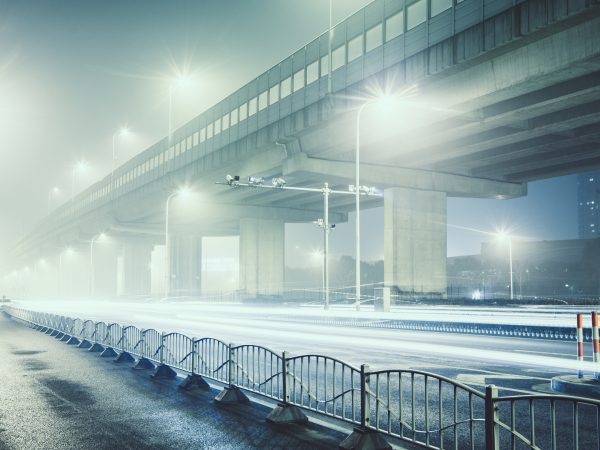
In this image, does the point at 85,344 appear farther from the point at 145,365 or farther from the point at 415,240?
the point at 415,240

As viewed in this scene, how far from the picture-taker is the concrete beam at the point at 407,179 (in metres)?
38.5

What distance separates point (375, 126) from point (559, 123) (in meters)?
8.78

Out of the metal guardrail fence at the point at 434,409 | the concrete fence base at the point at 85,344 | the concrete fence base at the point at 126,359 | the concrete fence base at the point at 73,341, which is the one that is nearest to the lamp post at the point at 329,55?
the concrete fence base at the point at 73,341

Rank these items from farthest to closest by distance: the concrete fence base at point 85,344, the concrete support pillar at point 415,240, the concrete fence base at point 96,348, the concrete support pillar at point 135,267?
the concrete support pillar at point 135,267, the concrete support pillar at point 415,240, the concrete fence base at point 85,344, the concrete fence base at point 96,348

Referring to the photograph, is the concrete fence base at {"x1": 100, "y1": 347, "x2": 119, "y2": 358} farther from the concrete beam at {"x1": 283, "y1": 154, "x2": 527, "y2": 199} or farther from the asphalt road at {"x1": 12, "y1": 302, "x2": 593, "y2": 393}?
the concrete beam at {"x1": 283, "y1": 154, "x2": 527, "y2": 199}

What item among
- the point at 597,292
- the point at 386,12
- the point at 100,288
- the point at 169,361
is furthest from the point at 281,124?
the point at 100,288

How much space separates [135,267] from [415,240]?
→ 191 feet

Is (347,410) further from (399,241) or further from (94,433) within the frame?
(399,241)

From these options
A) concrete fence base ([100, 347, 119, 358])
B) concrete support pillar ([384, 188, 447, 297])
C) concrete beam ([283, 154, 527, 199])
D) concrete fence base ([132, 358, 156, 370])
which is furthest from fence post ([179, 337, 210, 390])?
concrete support pillar ([384, 188, 447, 297])

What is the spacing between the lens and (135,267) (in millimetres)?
91375

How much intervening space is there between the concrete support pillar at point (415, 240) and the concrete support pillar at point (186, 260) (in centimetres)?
6641

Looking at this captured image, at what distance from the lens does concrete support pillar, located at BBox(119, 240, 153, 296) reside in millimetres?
90562

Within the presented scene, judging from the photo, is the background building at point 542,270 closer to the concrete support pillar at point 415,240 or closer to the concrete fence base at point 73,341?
the concrete support pillar at point 415,240

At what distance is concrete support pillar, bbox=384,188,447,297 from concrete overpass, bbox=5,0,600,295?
0.08 m
